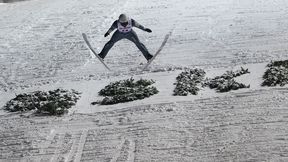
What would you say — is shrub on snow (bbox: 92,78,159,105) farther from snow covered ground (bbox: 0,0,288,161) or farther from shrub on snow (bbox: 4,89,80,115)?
shrub on snow (bbox: 4,89,80,115)

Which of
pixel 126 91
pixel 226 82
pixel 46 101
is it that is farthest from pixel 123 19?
pixel 226 82

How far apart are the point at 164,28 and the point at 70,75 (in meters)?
4.92

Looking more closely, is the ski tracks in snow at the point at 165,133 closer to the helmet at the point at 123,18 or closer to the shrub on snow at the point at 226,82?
the shrub on snow at the point at 226,82

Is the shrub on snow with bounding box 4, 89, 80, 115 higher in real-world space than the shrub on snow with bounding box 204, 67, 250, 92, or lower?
lower

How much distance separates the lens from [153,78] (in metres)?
13.2

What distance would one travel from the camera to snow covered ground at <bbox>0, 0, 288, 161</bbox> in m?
9.65

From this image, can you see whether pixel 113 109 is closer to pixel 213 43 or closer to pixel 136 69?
pixel 136 69

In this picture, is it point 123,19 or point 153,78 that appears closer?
point 123,19

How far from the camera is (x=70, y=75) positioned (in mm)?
14172

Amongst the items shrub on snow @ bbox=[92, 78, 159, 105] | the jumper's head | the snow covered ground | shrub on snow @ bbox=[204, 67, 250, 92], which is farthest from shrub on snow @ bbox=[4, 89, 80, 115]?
shrub on snow @ bbox=[204, 67, 250, 92]

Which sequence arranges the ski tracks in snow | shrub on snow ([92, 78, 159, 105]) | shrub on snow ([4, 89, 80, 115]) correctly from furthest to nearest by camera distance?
shrub on snow ([92, 78, 159, 105]), shrub on snow ([4, 89, 80, 115]), the ski tracks in snow

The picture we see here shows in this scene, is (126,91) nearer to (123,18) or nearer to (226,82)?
(123,18)

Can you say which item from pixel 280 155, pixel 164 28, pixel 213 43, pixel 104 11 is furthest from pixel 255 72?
pixel 104 11

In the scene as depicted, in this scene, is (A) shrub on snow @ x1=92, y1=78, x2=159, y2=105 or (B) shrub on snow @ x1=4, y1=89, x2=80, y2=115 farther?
(A) shrub on snow @ x1=92, y1=78, x2=159, y2=105
